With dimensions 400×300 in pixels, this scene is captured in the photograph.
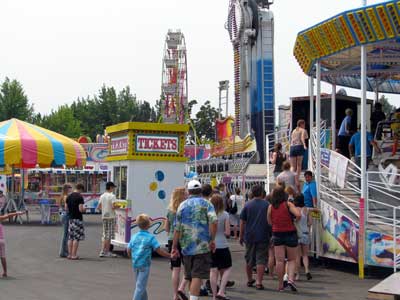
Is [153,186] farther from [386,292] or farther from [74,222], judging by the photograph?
[386,292]

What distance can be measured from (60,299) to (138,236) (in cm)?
208

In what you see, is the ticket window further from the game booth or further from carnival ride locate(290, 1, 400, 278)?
carnival ride locate(290, 1, 400, 278)

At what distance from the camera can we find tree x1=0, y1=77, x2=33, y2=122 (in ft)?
221

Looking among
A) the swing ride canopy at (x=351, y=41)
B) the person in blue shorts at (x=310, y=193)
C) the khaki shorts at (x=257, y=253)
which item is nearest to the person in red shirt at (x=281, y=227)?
the khaki shorts at (x=257, y=253)

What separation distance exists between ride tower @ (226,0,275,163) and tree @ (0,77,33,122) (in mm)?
32031

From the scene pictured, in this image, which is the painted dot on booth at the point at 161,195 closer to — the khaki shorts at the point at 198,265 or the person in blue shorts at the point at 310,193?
the person in blue shorts at the point at 310,193

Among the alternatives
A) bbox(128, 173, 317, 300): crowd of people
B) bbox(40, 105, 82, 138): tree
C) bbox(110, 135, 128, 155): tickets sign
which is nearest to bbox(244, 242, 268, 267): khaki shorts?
bbox(128, 173, 317, 300): crowd of people

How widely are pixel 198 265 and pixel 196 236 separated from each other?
35cm

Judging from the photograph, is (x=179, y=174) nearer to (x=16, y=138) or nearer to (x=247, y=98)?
(x=16, y=138)

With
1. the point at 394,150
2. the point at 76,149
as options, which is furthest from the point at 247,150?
the point at 394,150

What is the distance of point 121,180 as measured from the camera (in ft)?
55.1

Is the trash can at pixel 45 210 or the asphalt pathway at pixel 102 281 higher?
the trash can at pixel 45 210

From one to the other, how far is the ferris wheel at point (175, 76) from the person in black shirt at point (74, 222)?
36.7 metres

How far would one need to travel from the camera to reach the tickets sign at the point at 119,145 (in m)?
16.6
